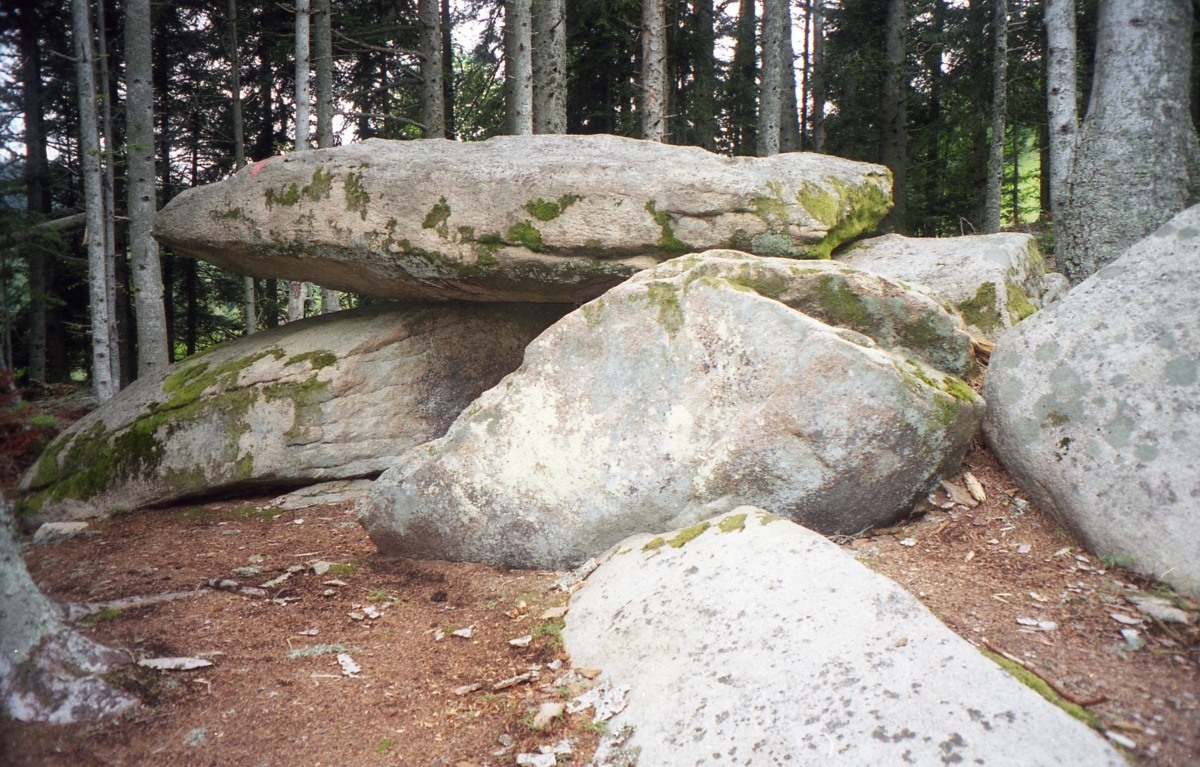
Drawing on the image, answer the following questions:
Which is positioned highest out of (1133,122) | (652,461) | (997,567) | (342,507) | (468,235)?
(1133,122)

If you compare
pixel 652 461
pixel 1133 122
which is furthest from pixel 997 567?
pixel 1133 122

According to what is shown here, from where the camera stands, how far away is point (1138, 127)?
4590 mm

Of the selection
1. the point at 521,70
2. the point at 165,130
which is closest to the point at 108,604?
the point at 521,70

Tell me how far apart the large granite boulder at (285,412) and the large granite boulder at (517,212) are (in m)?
0.62

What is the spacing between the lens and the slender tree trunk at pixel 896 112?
1248 cm

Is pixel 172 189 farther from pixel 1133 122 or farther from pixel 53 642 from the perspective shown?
pixel 1133 122

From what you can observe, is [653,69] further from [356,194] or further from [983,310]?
[983,310]

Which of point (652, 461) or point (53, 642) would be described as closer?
point (53, 642)

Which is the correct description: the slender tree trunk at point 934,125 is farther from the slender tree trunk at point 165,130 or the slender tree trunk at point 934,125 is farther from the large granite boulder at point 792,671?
the slender tree trunk at point 165,130

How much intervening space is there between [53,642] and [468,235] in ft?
13.0

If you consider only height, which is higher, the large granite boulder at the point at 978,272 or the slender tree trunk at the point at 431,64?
the slender tree trunk at the point at 431,64

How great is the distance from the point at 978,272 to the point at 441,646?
451 cm

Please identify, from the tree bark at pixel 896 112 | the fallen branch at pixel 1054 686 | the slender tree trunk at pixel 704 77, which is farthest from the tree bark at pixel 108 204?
the tree bark at pixel 896 112

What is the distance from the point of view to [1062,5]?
314 inches
